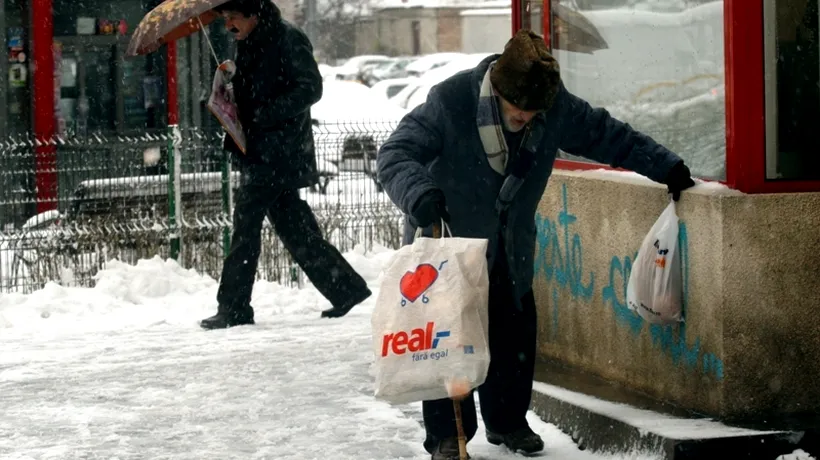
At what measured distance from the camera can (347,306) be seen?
30.7 ft

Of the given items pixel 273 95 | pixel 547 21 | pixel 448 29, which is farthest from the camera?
pixel 448 29

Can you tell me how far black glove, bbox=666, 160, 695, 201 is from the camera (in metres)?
5.65

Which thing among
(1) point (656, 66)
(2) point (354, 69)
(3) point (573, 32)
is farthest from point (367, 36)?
A: (1) point (656, 66)

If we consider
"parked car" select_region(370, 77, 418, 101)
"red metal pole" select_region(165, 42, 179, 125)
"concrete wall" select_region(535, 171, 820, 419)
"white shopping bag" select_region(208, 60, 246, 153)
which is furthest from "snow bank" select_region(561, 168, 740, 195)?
"parked car" select_region(370, 77, 418, 101)

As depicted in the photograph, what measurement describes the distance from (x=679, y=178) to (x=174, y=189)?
258 inches

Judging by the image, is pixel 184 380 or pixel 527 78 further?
pixel 184 380

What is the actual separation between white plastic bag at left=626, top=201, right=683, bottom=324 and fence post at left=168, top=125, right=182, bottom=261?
623 centimetres

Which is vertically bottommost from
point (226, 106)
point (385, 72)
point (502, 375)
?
point (502, 375)

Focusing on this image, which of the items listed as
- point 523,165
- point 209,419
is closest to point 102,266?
point 209,419

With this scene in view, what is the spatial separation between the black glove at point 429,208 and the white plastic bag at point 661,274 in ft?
3.59

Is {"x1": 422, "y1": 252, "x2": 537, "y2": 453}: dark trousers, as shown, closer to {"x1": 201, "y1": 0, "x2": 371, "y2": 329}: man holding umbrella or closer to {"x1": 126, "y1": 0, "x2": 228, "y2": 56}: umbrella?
{"x1": 201, "y1": 0, "x2": 371, "y2": 329}: man holding umbrella

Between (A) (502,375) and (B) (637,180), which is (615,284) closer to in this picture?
(B) (637,180)

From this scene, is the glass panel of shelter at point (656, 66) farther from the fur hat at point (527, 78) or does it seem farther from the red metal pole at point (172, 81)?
the red metal pole at point (172, 81)

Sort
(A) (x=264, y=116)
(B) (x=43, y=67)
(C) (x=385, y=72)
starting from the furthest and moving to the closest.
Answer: (C) (x=385, y=72), (B) (x=43, y=67), (A) (x=264, y=116)
